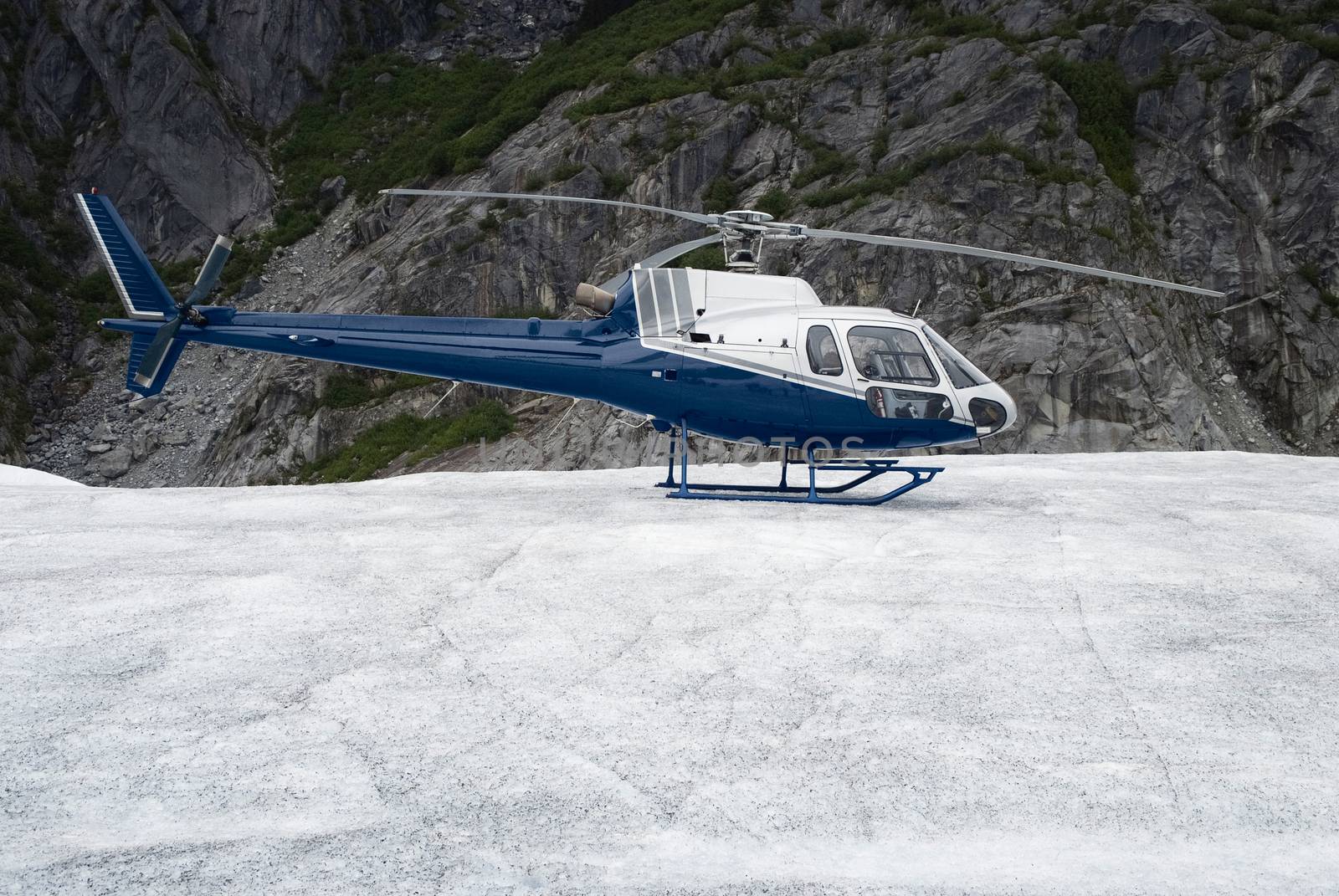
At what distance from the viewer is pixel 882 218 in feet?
80.2

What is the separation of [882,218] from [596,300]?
17.4 meters

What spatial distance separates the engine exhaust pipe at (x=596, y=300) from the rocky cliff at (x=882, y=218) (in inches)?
481

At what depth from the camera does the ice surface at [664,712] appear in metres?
2.48

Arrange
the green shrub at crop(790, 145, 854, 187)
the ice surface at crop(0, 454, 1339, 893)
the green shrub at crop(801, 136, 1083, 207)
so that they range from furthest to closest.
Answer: the green shrub at crop(790, 145, 854, 187) → the green shrub at crop(801, 136, 1083, 207) → the ice surface at crop(0, 454, 1339, 893)

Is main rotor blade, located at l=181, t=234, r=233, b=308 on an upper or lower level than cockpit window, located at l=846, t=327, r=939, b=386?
upper

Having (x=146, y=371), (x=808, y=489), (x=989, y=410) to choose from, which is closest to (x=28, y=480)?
(x=146, y=371)

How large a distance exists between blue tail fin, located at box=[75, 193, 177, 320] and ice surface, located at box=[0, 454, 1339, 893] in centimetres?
338

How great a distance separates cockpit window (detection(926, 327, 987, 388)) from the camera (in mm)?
8625

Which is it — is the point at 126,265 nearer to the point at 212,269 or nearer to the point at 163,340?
the point at 163,340

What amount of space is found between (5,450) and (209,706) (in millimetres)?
32578

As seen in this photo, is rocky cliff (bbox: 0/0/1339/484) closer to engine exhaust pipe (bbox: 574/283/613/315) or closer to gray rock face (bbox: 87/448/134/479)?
gray rock face (bbox: 87/448/134/479)

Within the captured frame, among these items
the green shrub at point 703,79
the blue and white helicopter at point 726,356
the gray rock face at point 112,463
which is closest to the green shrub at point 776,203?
the green shrub at point 703,79

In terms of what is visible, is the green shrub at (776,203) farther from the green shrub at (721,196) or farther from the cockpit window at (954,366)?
the cockpit window at (954,366)

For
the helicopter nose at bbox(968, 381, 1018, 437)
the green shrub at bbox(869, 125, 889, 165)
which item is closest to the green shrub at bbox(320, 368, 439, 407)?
the green shrub at bbox(869, 125, 889, 165)
